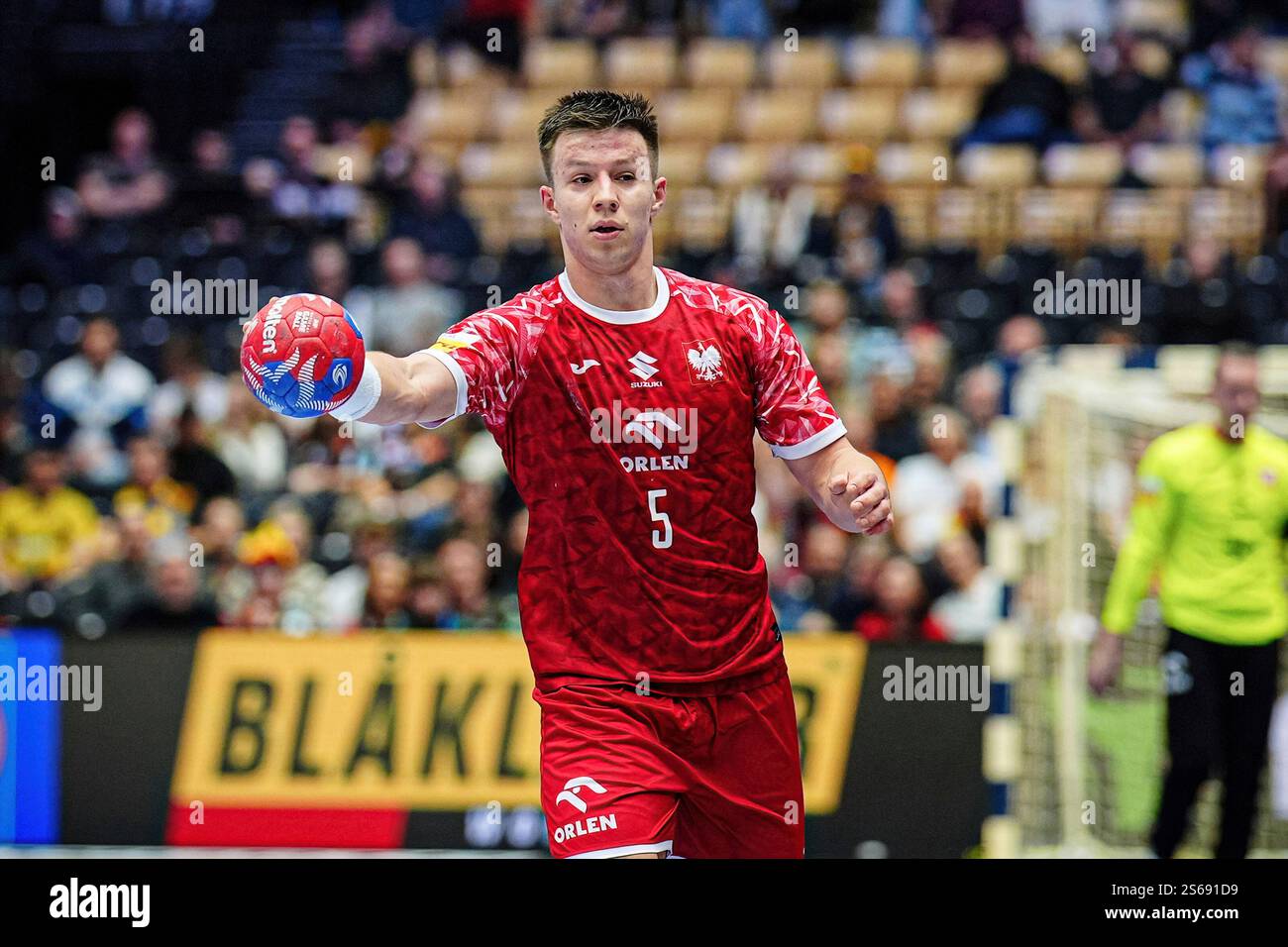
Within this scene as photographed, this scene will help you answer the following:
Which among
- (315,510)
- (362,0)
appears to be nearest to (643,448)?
(315,510)

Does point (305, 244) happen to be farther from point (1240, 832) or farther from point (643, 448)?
point (643, 448)

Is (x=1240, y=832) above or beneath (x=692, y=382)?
beneath

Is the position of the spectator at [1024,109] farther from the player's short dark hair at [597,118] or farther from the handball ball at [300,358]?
the handball ball at [300,358]

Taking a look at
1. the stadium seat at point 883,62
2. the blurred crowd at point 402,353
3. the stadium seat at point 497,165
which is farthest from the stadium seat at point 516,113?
the stadium seat at point 883,62

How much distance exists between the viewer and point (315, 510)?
34.1 feet

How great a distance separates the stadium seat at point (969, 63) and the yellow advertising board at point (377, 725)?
6.66 meters

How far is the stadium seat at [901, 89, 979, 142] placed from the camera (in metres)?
13.7

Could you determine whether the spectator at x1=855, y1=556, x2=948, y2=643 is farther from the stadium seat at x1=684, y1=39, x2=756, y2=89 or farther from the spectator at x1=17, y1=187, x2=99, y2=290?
the spectator at x1=17, y1=187, x2=99, y2=290

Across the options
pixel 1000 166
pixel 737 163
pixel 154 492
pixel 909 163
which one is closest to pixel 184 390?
pixel 154 492

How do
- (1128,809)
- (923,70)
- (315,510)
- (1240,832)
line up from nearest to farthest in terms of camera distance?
(1240,832) → (1128,809) → (315,510) → (923,70)

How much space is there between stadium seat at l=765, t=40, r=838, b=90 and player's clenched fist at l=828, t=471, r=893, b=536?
1034 cm

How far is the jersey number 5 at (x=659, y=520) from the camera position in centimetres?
452
